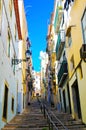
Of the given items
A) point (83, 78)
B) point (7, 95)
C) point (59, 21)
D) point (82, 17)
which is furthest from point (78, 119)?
point (59, 21)

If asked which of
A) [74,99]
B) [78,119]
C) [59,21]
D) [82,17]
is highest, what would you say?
[59,21]

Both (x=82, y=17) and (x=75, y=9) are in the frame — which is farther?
(x=75, y=9)

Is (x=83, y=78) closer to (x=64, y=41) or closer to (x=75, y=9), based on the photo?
(x=75, y=9)

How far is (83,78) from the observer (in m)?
13.2

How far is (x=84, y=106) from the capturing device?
43.1ft

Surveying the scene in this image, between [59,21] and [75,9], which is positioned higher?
[59,21]

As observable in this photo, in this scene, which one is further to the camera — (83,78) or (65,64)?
(65,64)

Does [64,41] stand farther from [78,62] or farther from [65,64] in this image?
[78,62]

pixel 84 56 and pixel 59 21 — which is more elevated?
pixel 59 21

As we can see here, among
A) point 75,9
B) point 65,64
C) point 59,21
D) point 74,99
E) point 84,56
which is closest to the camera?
point 84,56

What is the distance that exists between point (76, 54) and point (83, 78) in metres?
2.02

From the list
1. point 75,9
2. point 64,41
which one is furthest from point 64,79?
point 75,9

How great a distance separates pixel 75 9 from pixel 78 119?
22.9 ft

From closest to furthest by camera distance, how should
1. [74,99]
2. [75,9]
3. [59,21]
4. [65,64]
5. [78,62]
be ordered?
[78,62], [75,9], [74,99], [65,64], [59,21]
